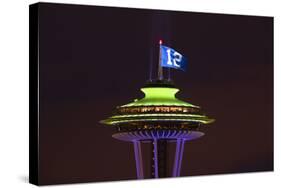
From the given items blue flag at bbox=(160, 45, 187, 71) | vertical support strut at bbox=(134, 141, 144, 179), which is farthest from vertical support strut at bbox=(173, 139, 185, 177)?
blue flag at bbox=(160, 45, 187, 71)

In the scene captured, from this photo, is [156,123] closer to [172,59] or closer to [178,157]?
[178,157]

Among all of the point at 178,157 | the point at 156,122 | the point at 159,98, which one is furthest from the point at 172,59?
the point at 178,157

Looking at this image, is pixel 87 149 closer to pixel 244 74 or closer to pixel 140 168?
pixel 140 168

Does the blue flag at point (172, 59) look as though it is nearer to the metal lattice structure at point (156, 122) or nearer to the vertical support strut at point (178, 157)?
the metal lattice structure at point (156, 122)

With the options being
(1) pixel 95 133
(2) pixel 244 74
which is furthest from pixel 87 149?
(2) pixel 244 74

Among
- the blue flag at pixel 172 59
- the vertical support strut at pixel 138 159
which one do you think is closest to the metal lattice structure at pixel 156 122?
the vertical support strut at pixel 138 159

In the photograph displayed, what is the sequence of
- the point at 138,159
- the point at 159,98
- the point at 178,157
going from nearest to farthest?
the point at 138,159 < the point at 159,98 < the point at 178,157
